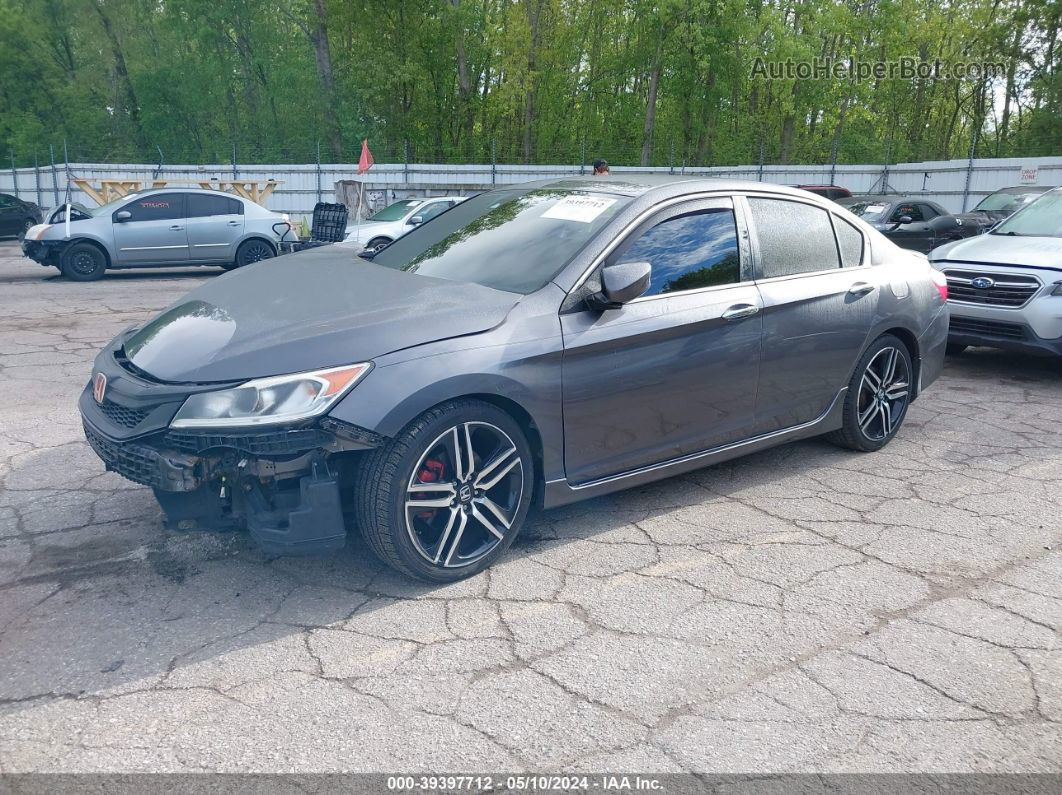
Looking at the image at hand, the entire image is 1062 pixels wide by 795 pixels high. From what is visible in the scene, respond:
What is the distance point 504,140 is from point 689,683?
3882 centimetres

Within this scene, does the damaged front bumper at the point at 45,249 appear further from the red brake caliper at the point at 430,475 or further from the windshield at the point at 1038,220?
the windshield at the point at 1038,220

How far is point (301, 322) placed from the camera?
3.65 metres

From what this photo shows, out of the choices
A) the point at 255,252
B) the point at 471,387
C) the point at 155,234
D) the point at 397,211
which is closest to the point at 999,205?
the point at 397,211

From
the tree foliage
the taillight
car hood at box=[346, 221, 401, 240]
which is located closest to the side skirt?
the taillight

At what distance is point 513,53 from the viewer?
37.1m

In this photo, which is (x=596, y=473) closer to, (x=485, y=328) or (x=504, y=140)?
(x=485, y=328)

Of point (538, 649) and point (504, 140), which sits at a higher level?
point (504, 140)

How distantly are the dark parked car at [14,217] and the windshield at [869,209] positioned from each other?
19.0m

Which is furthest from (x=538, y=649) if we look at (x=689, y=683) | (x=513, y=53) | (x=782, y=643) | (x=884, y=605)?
(x=513, y=53)

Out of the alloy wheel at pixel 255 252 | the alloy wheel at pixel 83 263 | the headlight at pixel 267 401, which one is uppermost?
the headlight at pixel 267 401

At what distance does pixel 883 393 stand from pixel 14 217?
23.1m

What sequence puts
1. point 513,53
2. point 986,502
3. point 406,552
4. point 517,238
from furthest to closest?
point 513,53 < point 986,502 < point 517,238 < point 406,552

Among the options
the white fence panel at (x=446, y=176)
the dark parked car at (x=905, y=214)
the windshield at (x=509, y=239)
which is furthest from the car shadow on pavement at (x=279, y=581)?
the white fence panel at (x=446, y=176)

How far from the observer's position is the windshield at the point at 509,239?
4.15 m
